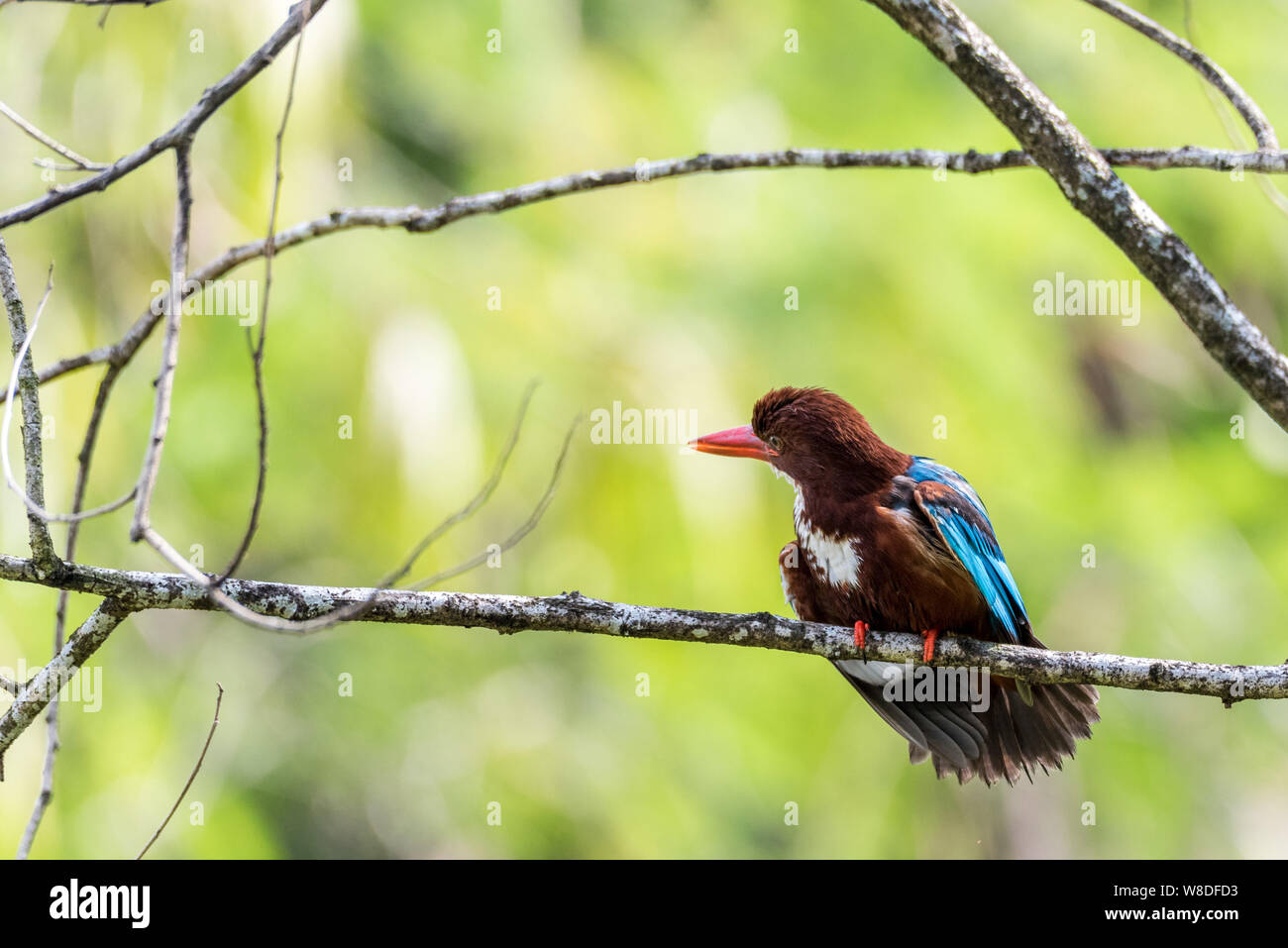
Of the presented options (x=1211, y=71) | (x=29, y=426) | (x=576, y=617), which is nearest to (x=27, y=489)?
(x=29, y=426)

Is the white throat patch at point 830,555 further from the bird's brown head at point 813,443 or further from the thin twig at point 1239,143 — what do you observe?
the thin twig at point 1239,143

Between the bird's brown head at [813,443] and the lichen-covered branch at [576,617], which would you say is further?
the bird's brown head at [813,443]

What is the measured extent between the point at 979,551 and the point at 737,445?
716 mm

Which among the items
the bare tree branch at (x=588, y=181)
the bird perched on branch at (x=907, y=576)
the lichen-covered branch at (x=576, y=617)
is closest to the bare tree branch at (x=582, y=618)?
the lichen-covered branch at (x=576, y=617)

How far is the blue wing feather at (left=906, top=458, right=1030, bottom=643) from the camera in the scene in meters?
2.84

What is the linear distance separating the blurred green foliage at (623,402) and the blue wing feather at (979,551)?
3.14 metres

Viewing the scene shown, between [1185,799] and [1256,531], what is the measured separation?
2.20 meters

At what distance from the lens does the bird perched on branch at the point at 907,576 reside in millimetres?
2846

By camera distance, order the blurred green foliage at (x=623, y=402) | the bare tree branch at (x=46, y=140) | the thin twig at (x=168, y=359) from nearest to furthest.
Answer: the thin twig at (x=168, y=359) → the bare tree branch at (x=46, y=140) → the blurred green foliage at (x=623, y=402)

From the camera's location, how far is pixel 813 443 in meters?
3.07

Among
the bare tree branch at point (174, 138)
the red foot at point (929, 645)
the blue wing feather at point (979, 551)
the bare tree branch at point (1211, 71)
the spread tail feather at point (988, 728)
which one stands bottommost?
the spread tail feather at point (988, 728)

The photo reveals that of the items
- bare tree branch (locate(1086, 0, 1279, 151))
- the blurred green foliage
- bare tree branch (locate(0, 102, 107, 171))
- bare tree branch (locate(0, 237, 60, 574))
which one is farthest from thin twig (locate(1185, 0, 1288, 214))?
the blurred green foliage

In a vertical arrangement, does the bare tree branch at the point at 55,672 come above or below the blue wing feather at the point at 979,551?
below

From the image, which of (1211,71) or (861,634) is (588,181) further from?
(1211,71)
